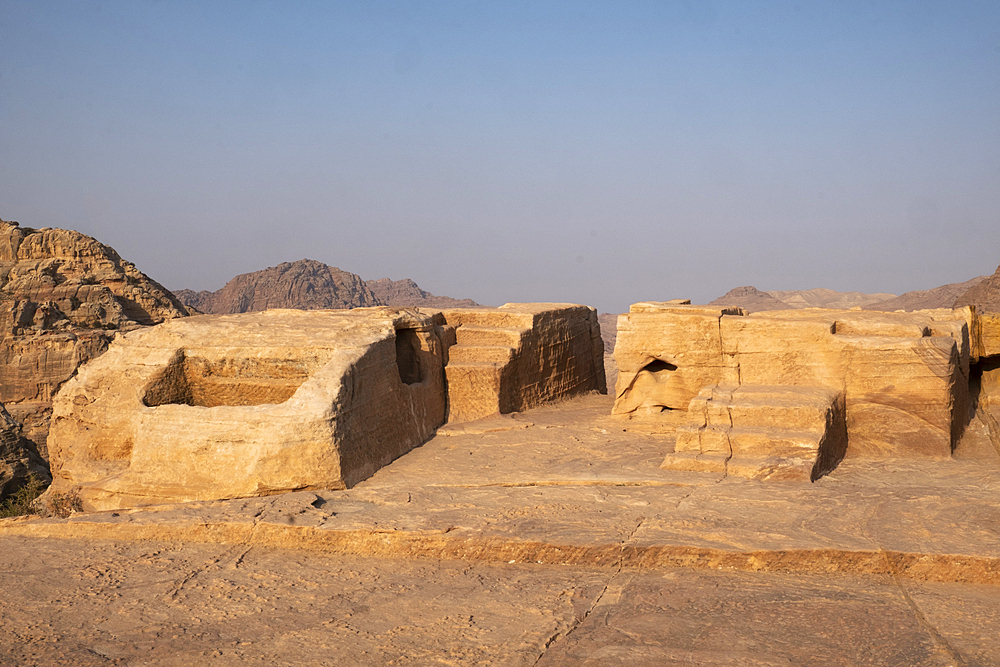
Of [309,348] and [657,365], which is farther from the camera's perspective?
[657,365]

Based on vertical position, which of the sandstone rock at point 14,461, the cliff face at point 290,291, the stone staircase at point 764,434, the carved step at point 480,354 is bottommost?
the sandstone rock at point 14,461

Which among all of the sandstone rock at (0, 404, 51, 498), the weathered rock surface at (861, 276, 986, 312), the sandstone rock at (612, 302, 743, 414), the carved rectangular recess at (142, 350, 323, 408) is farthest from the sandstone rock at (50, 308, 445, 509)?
the weathered rock surface at (861, 276, 986, 312)

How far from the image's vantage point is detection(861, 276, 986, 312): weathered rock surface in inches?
1000

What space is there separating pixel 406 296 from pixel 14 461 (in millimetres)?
27374

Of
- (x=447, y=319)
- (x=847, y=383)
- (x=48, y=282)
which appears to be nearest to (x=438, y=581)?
(x=847, y=383)

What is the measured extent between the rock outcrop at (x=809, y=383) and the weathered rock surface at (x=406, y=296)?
94.1 ft

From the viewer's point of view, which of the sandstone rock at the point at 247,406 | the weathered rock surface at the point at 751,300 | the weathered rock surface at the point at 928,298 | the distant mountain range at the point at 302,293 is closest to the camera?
the sandstone rock at the point at 247,406

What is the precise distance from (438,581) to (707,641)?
57.0 inches

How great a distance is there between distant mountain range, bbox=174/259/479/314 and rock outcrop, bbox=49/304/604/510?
26809 millimetres

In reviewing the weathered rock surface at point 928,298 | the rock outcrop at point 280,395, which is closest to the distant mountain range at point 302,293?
the weathered rock surface at point 928,298

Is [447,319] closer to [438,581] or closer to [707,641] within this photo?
[438,581]

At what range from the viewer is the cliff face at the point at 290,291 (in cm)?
3650

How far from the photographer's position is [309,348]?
6852 millimetres

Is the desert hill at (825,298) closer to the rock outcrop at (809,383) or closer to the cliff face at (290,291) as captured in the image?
the cliff face at (290,291)
